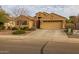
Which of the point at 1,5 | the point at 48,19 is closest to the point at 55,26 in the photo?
the point at 48,19

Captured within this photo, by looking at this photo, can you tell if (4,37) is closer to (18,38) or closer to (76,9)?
(18,38)

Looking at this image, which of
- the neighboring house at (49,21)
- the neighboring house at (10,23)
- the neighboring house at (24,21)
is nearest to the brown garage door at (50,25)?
the neighboring house at (49,21)

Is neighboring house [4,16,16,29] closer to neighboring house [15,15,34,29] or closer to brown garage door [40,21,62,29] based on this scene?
neighboring house [15,15,34,29]

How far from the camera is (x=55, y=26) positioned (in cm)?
870

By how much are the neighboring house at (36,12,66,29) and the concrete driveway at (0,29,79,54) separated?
0.07 metres

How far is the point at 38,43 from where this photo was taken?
8.64m

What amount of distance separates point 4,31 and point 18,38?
19cm

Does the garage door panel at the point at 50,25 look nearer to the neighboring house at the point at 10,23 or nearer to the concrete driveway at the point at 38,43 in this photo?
the concrete driveway at the point at 38,43

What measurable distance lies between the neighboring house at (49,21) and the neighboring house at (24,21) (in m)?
0.09

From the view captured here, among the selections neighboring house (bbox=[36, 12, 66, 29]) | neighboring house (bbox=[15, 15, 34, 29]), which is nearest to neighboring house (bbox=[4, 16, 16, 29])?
neighboring house (bbox=[15, 15, 34, 29])

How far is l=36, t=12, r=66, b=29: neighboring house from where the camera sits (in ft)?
28.4

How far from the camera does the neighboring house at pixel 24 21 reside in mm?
8656

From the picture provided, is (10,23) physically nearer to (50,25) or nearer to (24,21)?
(24,21)
